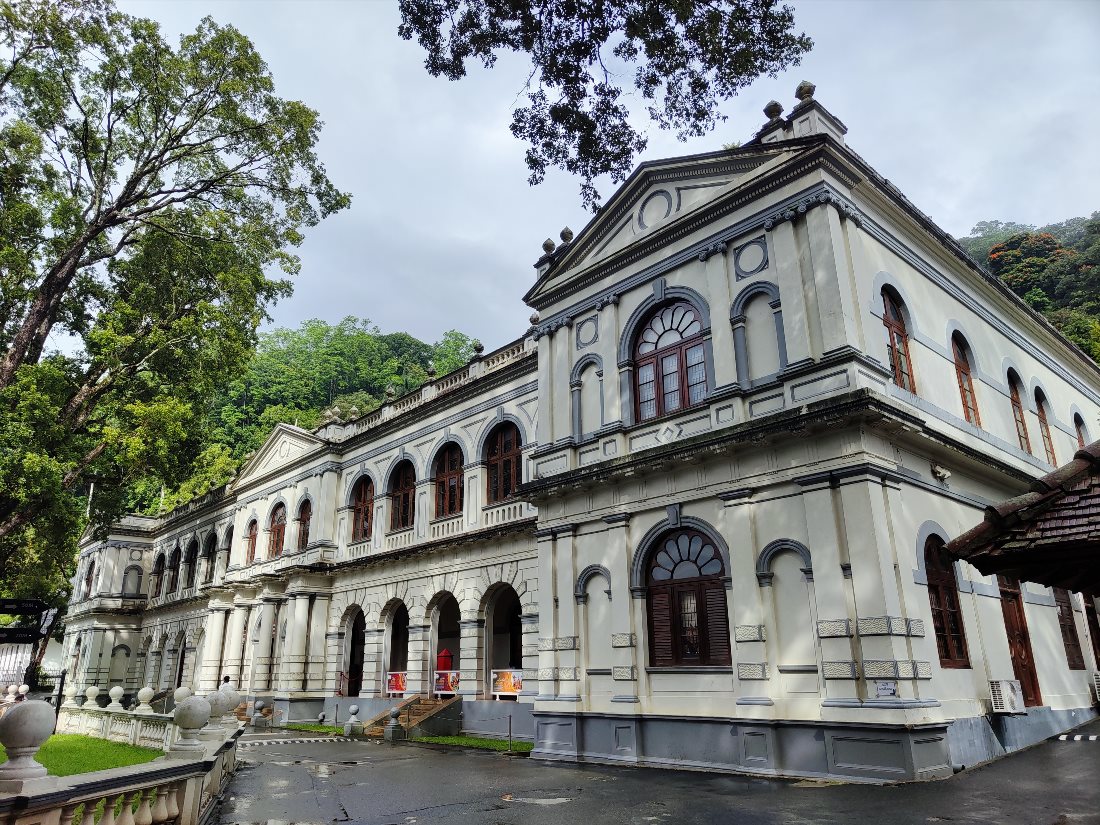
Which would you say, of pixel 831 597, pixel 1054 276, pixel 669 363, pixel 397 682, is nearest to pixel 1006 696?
pixel 831 597

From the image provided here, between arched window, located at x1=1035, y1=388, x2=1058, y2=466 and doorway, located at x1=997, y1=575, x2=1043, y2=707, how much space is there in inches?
219

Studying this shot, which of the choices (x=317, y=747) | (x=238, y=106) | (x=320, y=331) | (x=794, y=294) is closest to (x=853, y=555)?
(x=794, y=294)

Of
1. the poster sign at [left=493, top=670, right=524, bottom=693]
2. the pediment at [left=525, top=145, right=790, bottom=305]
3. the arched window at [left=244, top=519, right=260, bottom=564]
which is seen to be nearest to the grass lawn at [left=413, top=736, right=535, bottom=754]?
the poster sign at [left=493, top=670, right=524, bottom=693]

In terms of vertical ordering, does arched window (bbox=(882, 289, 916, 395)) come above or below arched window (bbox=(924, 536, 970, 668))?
above

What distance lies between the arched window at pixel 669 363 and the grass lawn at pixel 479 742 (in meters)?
7.21

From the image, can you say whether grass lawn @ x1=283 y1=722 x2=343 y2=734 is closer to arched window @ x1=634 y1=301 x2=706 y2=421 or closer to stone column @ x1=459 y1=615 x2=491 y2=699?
stone column @ x1=459 y1=615 x2=491 y2=699

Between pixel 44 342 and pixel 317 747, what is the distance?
1078 cm

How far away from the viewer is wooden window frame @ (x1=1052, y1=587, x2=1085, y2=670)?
47.6 feet

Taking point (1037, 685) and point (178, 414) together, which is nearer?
point (1037, 685)

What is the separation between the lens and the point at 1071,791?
27.3ft

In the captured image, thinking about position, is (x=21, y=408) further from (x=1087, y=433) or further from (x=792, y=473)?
(x=1087, y=433)

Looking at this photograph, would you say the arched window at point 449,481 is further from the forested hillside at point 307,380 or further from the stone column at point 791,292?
the forested hillside at point 307,380

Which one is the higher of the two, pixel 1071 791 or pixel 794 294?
pixel 794 294

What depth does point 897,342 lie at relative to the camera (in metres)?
12.9
